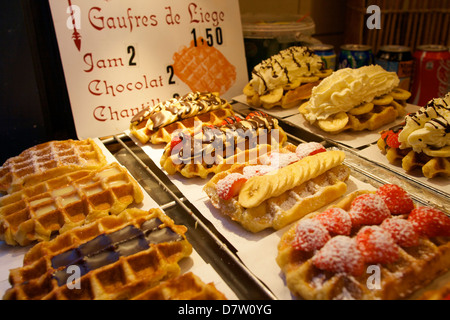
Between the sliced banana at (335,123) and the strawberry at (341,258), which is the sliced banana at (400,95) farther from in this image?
the strawberry at (341,258)

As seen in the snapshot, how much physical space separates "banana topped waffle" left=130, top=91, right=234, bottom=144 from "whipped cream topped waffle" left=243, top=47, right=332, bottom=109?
507 millimetres

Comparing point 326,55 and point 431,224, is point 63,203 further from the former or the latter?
point 326,55

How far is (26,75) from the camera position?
3.17 meters

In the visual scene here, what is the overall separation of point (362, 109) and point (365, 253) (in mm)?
1979

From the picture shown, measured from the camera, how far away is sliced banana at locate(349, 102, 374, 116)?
3246 millimetres

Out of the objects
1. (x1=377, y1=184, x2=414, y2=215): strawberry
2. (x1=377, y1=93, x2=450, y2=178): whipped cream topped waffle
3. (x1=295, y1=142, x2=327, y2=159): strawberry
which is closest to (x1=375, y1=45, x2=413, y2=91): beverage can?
(x1=377, y1=93, x2=450, y2=178): whipped cream topped waffle

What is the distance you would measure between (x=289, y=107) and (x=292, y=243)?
234 centimetres

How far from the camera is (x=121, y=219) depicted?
2098mm

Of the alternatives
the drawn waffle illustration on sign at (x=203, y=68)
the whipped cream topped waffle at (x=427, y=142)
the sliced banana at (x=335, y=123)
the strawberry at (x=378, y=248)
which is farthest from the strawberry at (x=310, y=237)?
the drawn waffle illustration on sign at (x=203, y=68)

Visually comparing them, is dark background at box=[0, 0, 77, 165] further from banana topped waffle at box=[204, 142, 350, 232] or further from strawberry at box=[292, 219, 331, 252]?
strawberry at box=[292, 219, 331, 252]

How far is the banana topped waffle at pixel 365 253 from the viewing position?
1.56 metres

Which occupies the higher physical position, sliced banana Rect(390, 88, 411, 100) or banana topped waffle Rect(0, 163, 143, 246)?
sliced banana Rect(390, 88, 411, 100)
